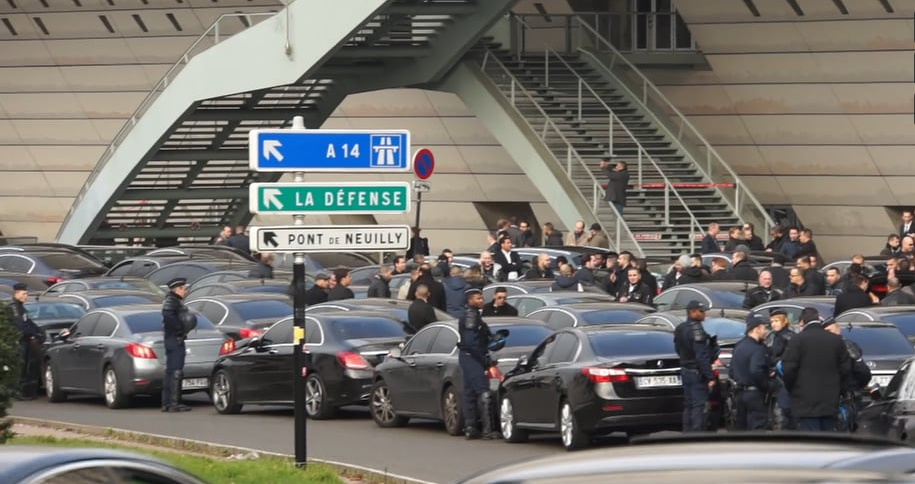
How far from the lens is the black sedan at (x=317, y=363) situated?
74.9 ft

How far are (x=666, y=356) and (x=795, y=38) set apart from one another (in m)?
24.9

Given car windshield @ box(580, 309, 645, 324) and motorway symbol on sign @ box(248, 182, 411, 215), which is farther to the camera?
car windshield @ box(580, 309, 645, 324)

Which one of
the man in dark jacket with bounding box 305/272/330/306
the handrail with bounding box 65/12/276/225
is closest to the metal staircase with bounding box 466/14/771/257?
the handrail with bounding box 65/12/276/225

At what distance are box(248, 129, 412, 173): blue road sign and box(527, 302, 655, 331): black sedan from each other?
7.57 meters

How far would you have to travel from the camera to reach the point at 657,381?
1888cm

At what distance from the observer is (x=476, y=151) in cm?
5125

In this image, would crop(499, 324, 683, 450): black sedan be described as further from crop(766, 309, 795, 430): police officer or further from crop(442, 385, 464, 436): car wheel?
crop(442, 385, 464, 436): car wheel

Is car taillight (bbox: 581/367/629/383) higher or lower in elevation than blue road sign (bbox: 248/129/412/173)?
lower

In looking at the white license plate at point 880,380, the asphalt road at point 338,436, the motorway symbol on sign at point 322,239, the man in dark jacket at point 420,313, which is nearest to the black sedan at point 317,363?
the man in dark jacket at point 420,313

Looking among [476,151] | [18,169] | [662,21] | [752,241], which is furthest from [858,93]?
[18,169]

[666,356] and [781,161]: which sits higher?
[781,161]

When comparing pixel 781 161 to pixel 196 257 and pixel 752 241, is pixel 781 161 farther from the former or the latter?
pixel 196 257

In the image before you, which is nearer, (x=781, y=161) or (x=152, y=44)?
(x=781, y=161)

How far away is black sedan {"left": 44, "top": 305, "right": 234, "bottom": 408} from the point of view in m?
25.0
